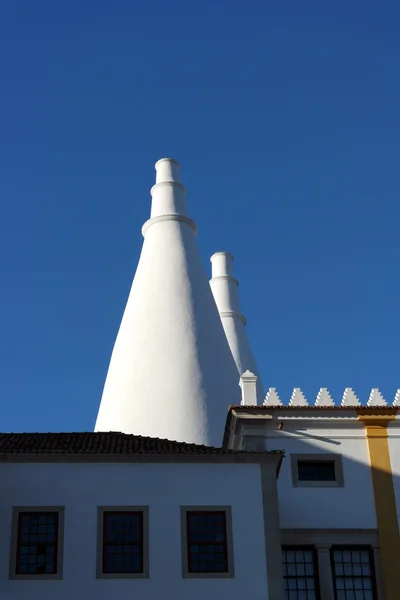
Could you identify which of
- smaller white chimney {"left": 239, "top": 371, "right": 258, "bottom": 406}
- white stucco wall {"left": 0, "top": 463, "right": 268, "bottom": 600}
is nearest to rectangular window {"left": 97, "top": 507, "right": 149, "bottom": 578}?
white stucco wall {"left": 0, "top": 463, "right": 268, "bottom": 600}

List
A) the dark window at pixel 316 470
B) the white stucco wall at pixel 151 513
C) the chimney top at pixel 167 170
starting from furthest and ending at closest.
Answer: the chimney top at pixel 167 170 < the dark window at pixel 316 470 < the white stucco wall at pixel 151 513

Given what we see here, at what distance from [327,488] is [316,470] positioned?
2.62 ft

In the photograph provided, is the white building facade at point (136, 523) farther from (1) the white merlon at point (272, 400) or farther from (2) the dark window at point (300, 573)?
(1) the white merlon at point (272, 400)

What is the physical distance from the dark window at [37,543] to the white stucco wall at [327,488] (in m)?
8.51

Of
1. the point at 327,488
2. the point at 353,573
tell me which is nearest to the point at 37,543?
the point at 353,573

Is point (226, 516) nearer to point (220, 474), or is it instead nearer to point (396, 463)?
point (220, 474)

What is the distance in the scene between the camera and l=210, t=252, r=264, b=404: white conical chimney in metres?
60.1

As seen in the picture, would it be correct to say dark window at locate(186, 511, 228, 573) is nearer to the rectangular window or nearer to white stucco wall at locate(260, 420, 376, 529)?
the rectangular window

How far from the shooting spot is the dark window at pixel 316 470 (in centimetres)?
3462

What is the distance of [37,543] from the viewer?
27938 mm

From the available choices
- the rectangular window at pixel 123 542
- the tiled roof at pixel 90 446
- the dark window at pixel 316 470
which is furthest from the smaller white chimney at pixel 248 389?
the rectangular window at pixel 123 542

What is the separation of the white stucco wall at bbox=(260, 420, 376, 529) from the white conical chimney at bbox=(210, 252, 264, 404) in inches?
911

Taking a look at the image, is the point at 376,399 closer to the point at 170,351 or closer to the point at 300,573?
the point at 300,573

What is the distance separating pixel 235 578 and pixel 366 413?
32.5 ft
